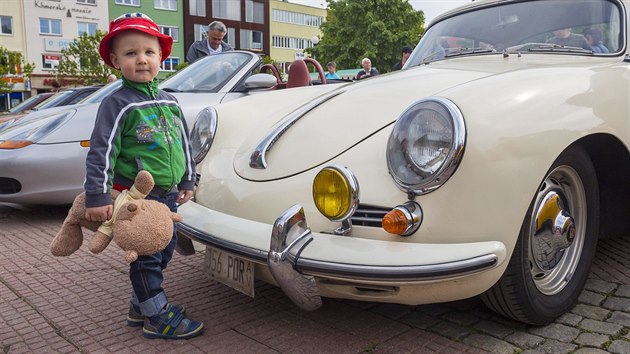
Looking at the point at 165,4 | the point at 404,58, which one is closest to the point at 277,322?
the point at 404,58

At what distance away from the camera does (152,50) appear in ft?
7.80

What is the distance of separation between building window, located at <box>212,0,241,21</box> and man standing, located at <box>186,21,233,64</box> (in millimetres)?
44905

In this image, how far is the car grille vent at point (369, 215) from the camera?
216 centimetres

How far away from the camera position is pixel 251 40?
175 feet

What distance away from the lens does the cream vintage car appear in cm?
205

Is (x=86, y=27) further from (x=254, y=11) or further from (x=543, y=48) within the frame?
(x=543, y=48)

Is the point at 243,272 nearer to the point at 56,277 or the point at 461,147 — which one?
the point at 461,147

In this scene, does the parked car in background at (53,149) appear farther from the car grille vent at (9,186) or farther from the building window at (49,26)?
the building window at (49,26)

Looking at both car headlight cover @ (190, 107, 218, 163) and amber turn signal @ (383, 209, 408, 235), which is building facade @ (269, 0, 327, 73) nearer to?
car headlight cover @ (190, 107, 218, 163)

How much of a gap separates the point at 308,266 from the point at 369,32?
36.7 meters

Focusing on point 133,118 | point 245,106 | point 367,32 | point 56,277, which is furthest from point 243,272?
point 367,32

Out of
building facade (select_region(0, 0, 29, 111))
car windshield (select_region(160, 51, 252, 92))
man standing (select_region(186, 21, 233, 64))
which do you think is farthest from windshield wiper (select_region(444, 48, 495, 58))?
building facade (select_region(0, 0, 29, 111))

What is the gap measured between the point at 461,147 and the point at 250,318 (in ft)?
4.41

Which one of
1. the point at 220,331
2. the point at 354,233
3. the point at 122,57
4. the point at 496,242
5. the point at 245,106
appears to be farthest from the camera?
the point at 245,106
